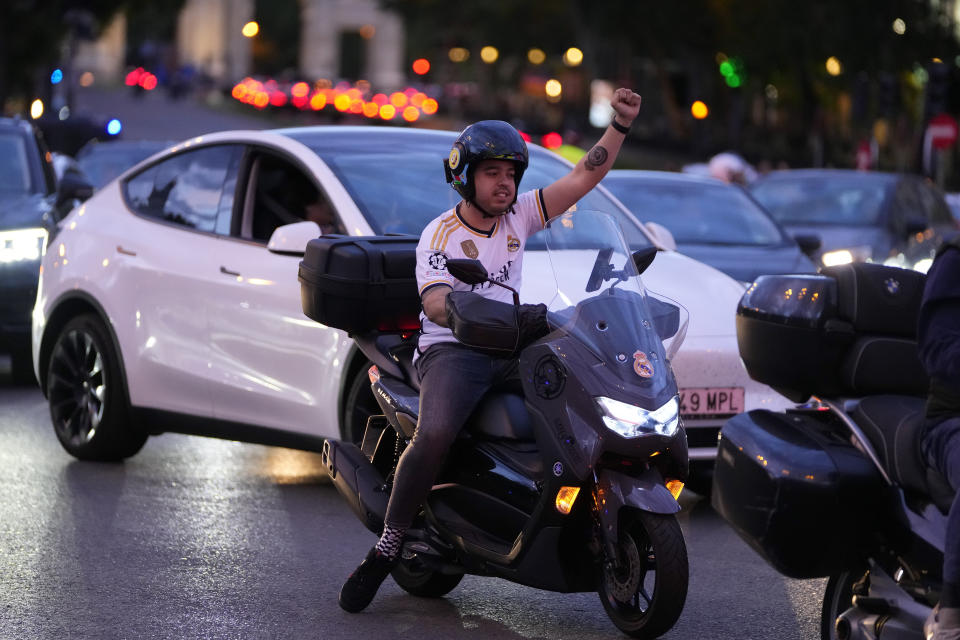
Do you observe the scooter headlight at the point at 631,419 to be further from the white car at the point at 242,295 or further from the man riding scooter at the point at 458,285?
the white car at the point at 242,295

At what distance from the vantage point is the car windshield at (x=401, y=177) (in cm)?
841

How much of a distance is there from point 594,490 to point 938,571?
4.21ft

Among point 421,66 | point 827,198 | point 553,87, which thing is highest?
point 827,198

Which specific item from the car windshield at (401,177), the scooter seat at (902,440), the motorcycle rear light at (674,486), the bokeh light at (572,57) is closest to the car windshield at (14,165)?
the car windshield at (401,177)

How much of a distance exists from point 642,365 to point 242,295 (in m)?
3.38

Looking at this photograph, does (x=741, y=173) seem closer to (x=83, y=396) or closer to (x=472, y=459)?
(x=83, y=396)

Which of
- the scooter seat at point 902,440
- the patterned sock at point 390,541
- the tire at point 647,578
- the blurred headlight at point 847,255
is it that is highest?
the scooter seat at point 902,440

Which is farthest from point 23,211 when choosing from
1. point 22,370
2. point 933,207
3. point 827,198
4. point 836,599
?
point 933,207

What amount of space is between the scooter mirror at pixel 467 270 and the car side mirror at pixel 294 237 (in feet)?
8.38

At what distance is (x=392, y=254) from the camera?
6738 millimetres

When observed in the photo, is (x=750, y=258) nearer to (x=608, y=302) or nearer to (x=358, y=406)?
(x=358, y=406)

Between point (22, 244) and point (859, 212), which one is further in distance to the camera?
point (859, 212)

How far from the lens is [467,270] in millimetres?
5480

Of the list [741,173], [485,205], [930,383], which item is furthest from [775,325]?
[741,173]
